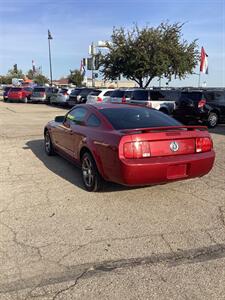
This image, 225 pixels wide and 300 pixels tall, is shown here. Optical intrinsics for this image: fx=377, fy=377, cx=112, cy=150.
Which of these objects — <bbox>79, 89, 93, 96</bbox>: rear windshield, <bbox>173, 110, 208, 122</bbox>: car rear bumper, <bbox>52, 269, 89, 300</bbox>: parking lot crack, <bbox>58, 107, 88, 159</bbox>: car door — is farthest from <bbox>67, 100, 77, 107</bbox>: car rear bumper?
<bbox>52, 269, 89, 300</bbox>: parking lot crack

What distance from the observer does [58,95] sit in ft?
98.8

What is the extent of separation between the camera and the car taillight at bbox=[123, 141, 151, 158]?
5.21 metres

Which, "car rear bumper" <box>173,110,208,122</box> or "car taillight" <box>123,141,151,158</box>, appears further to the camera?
"car rear bumper" <box>173,110,208,122</box>

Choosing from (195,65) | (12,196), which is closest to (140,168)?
(12,196)

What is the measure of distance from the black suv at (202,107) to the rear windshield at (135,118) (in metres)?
9.33

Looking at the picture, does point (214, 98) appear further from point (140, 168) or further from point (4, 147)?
point (140, 168)

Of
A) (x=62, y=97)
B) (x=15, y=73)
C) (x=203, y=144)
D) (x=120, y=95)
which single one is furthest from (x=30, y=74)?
(x=203, y=144)

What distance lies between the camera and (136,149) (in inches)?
206

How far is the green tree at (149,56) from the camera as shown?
32.5 meters

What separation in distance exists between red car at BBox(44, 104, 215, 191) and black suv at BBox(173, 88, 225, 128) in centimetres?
935

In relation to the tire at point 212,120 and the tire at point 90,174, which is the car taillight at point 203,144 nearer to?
the tire at point 90,174

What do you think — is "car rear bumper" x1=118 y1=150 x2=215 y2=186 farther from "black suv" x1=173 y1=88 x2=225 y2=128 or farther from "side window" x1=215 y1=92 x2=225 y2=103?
"side window" x1=215 y1=92 x2=225 y2=103

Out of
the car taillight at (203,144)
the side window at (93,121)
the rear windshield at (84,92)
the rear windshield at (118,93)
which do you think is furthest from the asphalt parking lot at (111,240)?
the rear windshield at (84,92)

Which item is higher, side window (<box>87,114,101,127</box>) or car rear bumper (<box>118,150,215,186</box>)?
side window (<box>87,114,101,127</box>)
